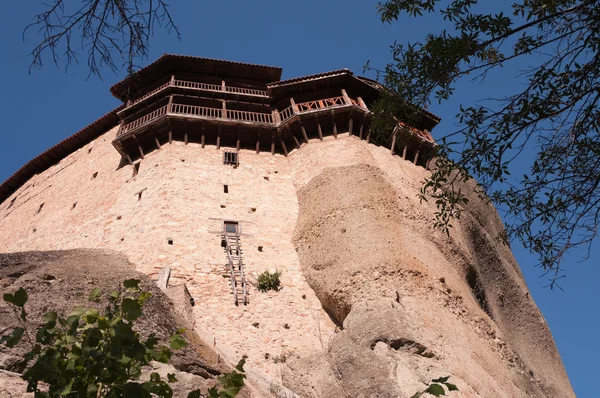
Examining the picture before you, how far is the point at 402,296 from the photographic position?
1471 centimetres

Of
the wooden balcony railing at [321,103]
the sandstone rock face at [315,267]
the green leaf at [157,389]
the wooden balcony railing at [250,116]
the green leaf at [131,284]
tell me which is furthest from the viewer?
the wooden balcony railing at [250,116]

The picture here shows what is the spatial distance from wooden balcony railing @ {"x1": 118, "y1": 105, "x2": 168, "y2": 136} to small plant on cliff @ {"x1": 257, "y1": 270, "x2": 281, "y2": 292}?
8648mm

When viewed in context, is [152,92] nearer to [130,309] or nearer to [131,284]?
[131,284]

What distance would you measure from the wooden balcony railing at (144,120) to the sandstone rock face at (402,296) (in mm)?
5512

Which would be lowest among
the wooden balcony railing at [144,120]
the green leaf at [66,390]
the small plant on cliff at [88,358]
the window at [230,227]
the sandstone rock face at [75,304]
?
the green leaf at [66,390]

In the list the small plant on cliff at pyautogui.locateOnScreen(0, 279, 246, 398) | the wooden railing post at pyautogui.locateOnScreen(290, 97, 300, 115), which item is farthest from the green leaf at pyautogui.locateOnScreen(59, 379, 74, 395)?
the wooden railing post at pyautogui.locateOnScreen(290, 97, 300, 115)

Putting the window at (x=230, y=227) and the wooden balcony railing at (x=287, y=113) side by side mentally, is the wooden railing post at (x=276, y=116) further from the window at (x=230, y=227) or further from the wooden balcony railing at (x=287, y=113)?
the window at (x=230, y=227)

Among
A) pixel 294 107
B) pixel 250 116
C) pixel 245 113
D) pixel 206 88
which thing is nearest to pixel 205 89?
pixel 206 88

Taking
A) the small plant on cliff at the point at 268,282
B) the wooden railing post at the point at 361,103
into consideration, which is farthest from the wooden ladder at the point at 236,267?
the wooden railing post at the point at 361,103

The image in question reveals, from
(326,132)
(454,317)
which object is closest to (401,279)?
(454,317)

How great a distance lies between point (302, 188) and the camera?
2025cm

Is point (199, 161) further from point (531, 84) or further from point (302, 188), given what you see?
point (531, 84)

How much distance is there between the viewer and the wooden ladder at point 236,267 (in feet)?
53.3

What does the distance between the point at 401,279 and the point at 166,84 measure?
45.1 feet
